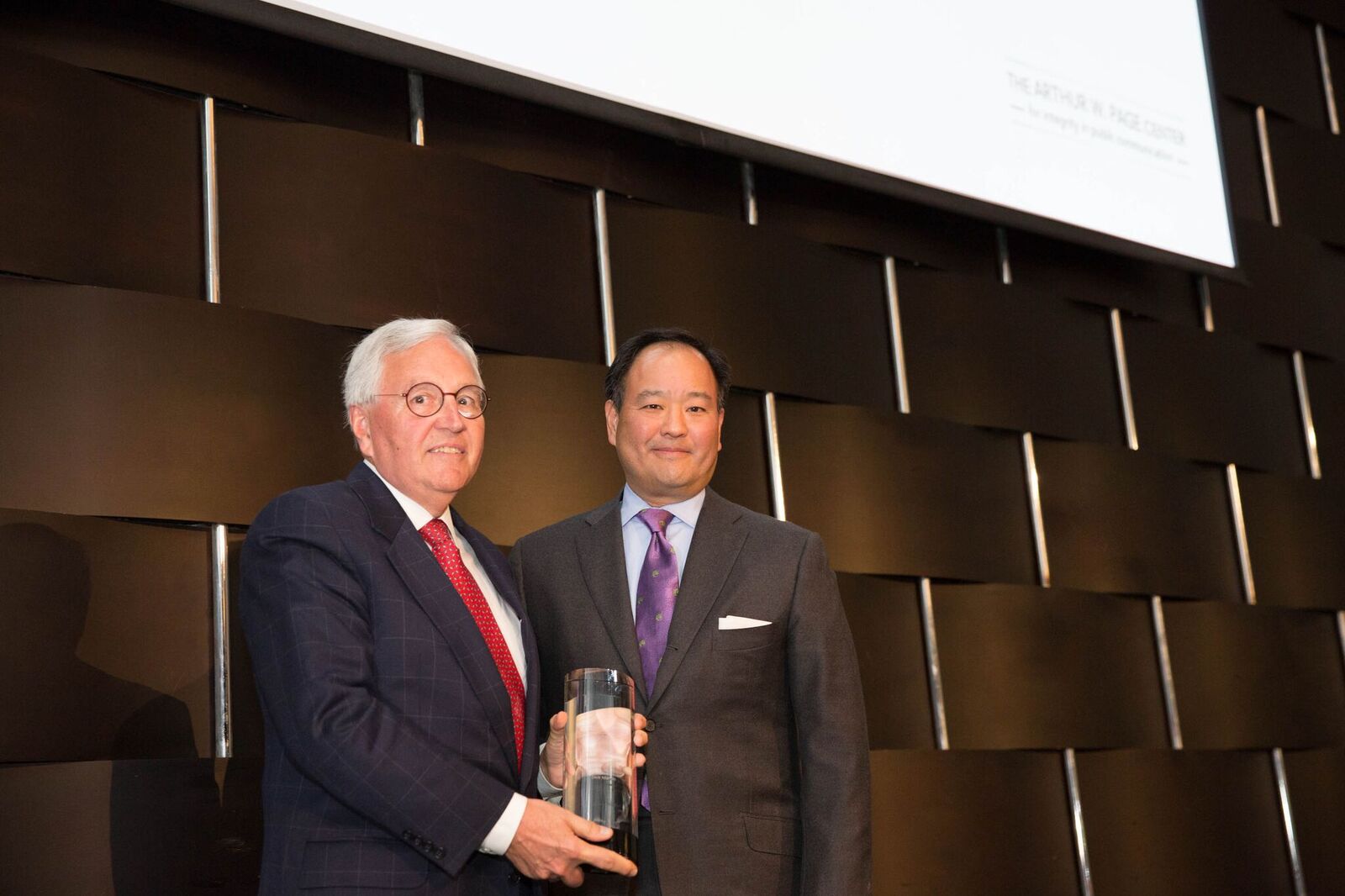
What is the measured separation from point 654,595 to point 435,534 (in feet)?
1.44

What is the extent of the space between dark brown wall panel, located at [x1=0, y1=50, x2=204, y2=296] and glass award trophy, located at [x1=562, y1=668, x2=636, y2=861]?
1.29m

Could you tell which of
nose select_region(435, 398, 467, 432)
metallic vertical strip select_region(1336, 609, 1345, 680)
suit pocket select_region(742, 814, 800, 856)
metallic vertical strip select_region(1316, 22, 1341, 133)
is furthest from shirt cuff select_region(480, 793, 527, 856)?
metallic vertical strip select_region(1316, 22, 1341, 133)

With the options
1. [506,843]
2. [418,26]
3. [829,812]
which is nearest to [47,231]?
[418,26]

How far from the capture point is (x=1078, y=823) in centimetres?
393

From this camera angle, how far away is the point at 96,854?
238 cm

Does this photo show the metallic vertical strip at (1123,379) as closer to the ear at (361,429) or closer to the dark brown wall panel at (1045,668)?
the dark brown wall panel at (1045,668)

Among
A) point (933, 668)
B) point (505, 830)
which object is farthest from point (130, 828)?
point (933, 668)

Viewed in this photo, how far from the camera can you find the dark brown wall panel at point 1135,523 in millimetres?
4176

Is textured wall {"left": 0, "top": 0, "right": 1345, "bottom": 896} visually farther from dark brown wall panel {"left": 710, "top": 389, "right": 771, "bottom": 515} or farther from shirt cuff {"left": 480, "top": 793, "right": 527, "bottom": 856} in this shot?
shirt cuff {"left": 480, "top": 793, "right": 527, "bottom": 856}

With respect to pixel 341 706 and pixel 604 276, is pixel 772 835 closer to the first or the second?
pixel 341 706

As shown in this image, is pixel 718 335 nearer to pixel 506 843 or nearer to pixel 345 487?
pixel 345 487

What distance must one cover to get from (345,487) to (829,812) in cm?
95

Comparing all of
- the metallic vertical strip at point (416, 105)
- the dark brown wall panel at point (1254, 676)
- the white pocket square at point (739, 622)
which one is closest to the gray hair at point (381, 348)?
the white pocket square at point (739, 622)

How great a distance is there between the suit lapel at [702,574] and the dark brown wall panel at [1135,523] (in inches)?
75.2
